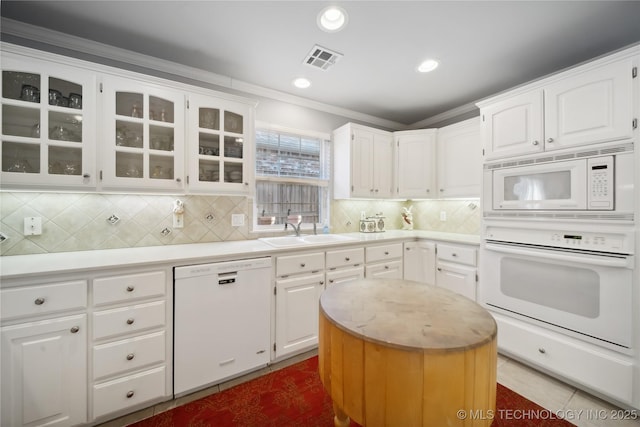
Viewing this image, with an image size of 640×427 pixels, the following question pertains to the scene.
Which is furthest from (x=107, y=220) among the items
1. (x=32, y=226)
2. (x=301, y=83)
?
(x=301, y=83)

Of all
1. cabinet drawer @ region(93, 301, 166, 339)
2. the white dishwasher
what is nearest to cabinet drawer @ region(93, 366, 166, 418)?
the white dishwasher

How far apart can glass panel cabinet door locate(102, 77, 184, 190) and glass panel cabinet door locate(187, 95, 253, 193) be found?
0.10 meters

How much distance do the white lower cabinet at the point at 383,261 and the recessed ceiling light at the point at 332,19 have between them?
1.86 meters

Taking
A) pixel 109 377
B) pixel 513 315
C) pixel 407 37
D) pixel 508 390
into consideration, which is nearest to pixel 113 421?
pixel 109 377

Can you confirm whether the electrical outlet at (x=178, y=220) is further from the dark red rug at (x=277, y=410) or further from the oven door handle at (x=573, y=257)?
the oven door handle at (x=573, y=257)

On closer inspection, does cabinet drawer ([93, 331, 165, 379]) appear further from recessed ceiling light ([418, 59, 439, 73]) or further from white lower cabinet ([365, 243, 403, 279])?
recessed ceiling light ([418, 59, 439, 73])

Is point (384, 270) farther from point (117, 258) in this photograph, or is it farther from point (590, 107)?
point (117, 258)

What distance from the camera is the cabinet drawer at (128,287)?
4.63 feet

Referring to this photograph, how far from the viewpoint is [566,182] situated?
175 cm

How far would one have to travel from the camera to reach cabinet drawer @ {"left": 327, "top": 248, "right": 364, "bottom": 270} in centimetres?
223

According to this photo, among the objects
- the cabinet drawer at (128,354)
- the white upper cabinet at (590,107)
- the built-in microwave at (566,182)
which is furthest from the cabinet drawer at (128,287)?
the white upper cabinet at (590,107)

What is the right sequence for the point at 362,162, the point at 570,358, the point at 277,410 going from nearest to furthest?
the point at 277,410
the point at 570,358
the point at 362,162

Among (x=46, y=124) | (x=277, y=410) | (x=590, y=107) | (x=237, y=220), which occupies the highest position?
(x=590, y=107)

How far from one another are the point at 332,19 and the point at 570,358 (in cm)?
288
